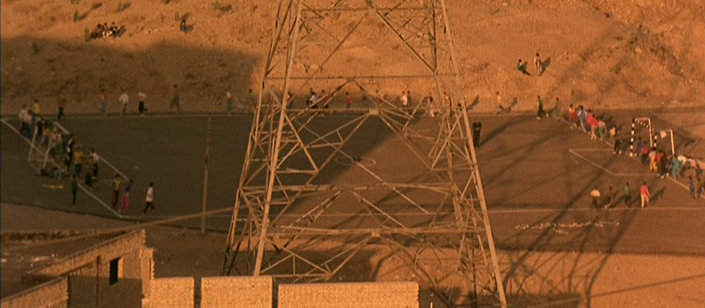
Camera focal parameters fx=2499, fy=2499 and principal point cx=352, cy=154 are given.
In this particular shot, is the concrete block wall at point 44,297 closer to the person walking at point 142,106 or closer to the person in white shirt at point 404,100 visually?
the person walking at point 142,106

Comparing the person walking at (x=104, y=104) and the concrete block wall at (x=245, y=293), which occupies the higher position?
the person walking at (x=104, y=104)

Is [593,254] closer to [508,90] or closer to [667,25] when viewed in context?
[508,90]

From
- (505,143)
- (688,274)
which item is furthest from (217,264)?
(505,143)

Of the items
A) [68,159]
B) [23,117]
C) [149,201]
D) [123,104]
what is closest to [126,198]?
[149,201]

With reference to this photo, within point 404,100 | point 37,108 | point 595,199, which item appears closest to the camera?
point 595,199

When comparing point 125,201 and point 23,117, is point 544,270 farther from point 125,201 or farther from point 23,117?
point 23,117

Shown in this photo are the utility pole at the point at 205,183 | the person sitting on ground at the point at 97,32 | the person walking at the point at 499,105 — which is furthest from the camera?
the person sitting on ground at the point at 97,32


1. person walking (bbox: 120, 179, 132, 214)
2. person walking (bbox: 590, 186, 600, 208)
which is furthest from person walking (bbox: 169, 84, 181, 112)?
person walking (bbox: 590, 186, 600, 208)

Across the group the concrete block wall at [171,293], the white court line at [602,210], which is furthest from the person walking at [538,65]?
the concrete block wall at [171,293]

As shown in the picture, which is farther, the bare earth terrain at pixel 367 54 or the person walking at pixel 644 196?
the bare earth terrain at pixel 367 54
